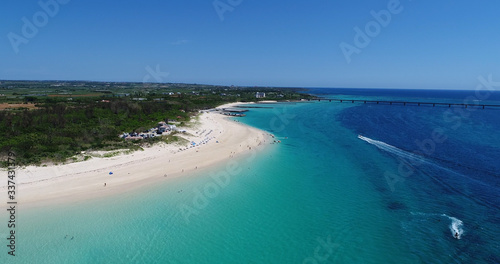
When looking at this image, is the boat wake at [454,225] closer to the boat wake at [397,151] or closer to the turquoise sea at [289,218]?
the turquoise sea at [289,218]

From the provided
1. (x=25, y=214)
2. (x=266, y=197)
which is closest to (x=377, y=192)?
(x=266, y=197)

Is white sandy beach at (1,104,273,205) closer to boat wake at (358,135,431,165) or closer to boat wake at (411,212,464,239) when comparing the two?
boat wake at (358,135,431,165)

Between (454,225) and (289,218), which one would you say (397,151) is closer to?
(454,225)

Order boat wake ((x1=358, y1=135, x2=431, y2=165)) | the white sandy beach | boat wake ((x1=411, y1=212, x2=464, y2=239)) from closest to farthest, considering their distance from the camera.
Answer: boat wake ((x1=411, y1=212, x2=464, y2=239)) → the white sandy beach → boat wake ((x1=358, y1=135, x2=431, y2=165))

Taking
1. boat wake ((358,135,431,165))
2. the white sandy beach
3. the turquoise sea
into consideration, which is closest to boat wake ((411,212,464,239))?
the turquoise sea

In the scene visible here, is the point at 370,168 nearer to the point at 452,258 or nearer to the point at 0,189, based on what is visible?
the point at 452,258

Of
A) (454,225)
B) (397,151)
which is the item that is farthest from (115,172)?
(397,151)
